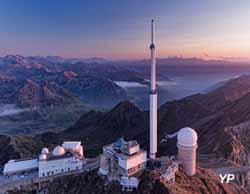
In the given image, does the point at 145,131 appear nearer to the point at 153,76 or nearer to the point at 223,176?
the point at 223,176

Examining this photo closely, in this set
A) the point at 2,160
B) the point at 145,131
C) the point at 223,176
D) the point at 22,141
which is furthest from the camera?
the point at 145,131

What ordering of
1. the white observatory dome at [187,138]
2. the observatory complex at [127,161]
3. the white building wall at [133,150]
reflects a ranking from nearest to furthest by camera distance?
the observatory complex at [127,161] < the white building wall at [133,150] < the white observatory dome at [187,138]

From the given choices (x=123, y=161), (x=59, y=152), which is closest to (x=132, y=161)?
(x=123, y=161)

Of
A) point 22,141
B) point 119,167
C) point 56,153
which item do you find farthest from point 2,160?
point 119,167

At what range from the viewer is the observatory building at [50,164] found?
54156 millimetres

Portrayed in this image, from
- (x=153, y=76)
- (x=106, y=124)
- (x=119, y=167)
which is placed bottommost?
(x=106, y=124)

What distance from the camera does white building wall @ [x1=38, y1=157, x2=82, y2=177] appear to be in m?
54.0

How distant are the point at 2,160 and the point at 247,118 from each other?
78.0 metres

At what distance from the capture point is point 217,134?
85.4m

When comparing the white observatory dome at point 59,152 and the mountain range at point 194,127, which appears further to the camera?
the mountain range at point 194,127

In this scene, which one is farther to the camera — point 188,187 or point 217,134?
point 217,134

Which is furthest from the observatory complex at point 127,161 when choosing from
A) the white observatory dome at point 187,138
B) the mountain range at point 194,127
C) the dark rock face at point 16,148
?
the dark rock face at point 16,148

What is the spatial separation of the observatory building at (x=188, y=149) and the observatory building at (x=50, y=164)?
65.6ft

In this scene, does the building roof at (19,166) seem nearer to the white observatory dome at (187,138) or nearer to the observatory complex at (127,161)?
the observatory complex at (127,161)
